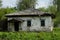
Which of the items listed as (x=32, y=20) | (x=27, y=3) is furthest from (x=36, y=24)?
(x=27, y=3)

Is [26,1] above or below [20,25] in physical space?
above

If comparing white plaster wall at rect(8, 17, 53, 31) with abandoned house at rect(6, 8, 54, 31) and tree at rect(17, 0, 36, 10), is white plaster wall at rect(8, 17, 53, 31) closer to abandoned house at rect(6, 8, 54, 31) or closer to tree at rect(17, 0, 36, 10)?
abandoned house at rect(6, 8, 54, 31)

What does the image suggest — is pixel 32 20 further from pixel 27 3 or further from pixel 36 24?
pixel 27 3

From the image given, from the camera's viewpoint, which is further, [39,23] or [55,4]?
[55,4]

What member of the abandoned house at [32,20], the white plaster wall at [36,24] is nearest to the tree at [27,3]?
the abandoned house at [32,20]

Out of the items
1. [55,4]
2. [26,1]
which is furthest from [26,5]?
[55,4]

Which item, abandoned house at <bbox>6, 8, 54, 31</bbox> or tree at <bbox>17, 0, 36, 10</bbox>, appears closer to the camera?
abandoned house at <bbox>6, 8, 54, 31</bbox>

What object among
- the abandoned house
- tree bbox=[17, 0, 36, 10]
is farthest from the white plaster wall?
tree bbox=[17, 0, 36, 10]

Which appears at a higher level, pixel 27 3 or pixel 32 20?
pixel 27 3

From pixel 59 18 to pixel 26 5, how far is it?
40.9 feet

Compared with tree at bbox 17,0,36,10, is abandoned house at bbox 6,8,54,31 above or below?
below

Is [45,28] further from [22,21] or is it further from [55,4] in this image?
[55,4]

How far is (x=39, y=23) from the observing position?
38906 mm

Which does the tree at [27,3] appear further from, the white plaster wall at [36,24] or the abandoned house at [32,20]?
the white plaster wall at [36,24]
